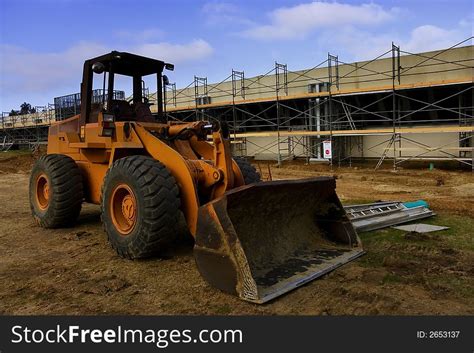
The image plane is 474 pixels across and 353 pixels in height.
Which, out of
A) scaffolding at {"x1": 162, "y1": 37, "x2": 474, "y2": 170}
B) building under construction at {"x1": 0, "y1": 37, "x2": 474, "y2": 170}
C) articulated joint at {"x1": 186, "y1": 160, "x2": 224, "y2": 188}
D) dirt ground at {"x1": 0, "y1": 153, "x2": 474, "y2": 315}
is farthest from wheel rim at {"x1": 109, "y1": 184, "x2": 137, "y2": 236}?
scaffolding at {"x1": 162, "y1": 37, "x2": 474, "y2": 170}

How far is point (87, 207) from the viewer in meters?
9.90

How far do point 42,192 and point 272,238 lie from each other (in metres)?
4.76

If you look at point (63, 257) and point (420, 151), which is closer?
point (63, 257)

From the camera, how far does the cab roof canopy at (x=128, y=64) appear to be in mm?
6695

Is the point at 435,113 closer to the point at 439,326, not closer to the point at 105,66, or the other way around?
the point at 105,66

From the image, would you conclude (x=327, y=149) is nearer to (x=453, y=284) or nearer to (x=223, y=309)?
(x=453, y=284)

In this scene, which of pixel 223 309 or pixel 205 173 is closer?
pixel 223 309

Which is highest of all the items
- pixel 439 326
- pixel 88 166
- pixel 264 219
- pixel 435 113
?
pixel 435 113

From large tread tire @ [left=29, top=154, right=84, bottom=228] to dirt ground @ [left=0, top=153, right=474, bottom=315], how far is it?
22 cm

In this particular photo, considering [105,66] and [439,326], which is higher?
[105,66]

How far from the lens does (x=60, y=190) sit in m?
7.01

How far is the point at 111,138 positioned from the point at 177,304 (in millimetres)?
3152

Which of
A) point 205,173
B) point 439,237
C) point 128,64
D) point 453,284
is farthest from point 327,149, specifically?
point 453,284

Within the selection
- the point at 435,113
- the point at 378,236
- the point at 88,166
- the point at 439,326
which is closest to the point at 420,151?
the point at 435,113
